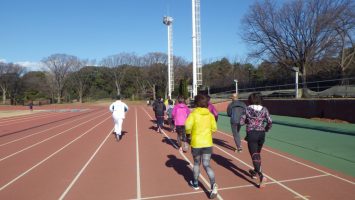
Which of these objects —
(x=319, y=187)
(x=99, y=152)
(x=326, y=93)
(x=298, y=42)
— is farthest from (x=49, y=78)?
(x=319, y=187)

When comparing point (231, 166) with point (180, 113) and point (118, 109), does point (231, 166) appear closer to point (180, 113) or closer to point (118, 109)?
point (180, 113)

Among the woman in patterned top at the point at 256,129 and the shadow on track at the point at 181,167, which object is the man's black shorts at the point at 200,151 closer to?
the shadow on track at the point at 181,167

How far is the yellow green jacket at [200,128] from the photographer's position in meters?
6.93

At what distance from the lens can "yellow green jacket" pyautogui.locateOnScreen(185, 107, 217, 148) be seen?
6930 mm

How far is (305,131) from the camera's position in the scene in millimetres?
16328

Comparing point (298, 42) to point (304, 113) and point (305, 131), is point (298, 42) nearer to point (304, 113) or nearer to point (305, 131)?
point (304, 113)

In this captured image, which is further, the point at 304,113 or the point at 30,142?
the point at 304,113

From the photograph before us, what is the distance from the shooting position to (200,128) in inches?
274

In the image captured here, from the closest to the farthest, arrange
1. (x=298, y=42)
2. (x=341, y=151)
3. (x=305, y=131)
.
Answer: (x=341, y=151)
(x=305, y=131)
(x=298, y=42)

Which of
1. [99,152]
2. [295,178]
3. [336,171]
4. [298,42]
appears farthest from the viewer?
[298,42]

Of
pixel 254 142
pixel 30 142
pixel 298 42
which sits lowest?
pixel 30 142

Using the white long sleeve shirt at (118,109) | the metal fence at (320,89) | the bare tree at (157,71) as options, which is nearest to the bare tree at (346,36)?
the metal fence at (320,89)

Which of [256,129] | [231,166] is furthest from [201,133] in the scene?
[231,166]

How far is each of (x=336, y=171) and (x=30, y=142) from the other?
12.1 meters
